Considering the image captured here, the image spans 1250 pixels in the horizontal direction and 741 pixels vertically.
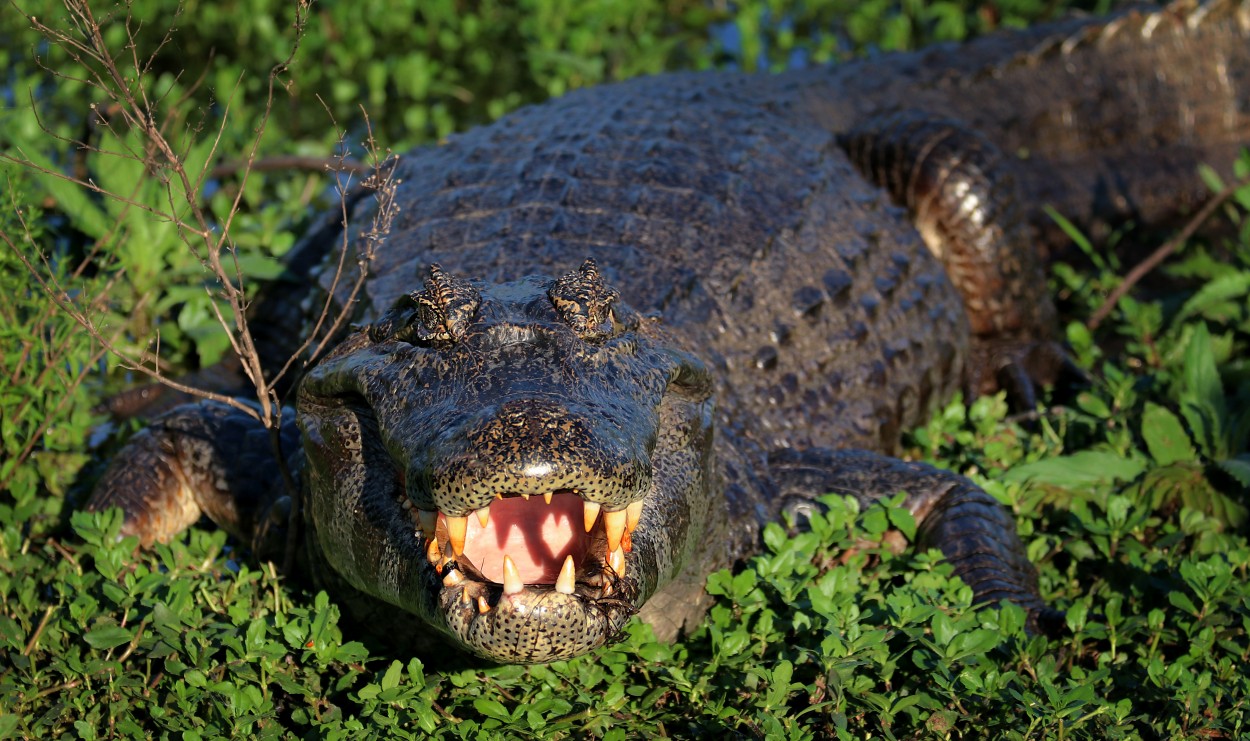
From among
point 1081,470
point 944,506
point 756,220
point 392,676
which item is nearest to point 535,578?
point 392,676

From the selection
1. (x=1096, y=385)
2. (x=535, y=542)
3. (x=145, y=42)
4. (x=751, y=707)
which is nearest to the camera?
(x=535, y=542)

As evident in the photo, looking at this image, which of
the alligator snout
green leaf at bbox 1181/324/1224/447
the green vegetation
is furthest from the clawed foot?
the alligator snout

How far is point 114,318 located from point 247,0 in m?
3.17

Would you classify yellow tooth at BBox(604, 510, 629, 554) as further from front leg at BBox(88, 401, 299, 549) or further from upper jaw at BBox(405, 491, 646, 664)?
front leg at BBox(88, 401, 299, 549)

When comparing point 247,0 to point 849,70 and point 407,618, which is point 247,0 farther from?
point 407,618

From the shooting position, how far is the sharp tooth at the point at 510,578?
2.55 metres

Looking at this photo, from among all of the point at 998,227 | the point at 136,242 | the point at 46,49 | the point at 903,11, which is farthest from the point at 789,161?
the point at 46,49

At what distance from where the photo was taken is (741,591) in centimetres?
339

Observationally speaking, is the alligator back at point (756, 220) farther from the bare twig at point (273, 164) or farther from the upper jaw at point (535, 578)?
the bare twig at point (273, 164)

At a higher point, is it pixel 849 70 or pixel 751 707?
pixel 849 70

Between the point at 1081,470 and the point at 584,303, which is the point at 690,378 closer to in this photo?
the point at 584,303

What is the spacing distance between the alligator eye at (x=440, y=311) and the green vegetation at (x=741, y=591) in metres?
0.67

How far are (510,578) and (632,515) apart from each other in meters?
0.32

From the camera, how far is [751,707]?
299 centimetres
